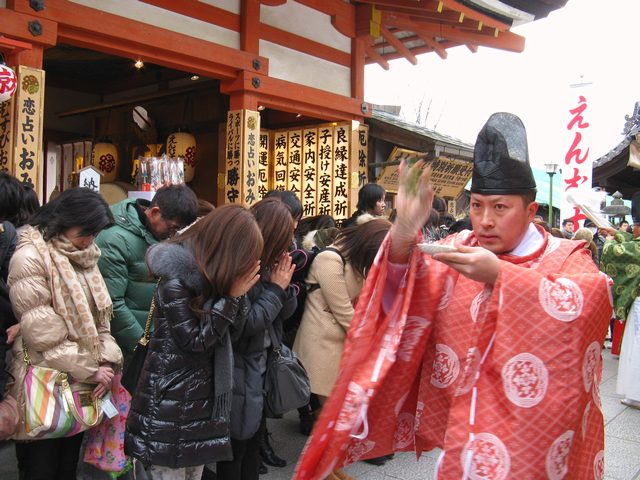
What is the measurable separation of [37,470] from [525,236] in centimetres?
304

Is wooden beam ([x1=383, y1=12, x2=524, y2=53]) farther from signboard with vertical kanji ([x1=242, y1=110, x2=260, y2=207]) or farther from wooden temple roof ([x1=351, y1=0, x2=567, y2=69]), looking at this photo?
signboard with vertical kanji ([x1=242, y1=110, x2=260, y2=207])

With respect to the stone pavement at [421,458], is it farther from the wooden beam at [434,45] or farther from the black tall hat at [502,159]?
the wooden beam at [434,45]

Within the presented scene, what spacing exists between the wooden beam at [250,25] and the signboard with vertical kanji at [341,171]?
215cm

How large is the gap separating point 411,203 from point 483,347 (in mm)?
524

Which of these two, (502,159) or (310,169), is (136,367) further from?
(310,169)

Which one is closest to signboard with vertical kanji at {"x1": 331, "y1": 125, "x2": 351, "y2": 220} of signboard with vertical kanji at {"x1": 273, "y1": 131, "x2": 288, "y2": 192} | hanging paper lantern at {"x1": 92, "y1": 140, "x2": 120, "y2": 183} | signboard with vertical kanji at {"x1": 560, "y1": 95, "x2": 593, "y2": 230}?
signboard with vertical kanji at {"x1": 273, "y1": 131, "x2": 288, "y2": 192}

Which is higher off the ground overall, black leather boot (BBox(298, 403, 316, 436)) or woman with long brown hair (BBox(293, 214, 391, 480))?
woman with long brown hair (BBox(293, 214, 391, 480))

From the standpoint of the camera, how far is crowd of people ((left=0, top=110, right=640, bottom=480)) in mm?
1742

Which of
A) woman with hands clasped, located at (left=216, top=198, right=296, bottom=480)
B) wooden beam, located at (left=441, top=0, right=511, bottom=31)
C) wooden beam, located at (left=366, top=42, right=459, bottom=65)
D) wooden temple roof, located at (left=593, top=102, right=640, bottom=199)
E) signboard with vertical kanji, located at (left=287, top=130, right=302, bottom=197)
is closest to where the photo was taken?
woman with hands clasped, located at (left=216, top=198, right=296, bottom=480)

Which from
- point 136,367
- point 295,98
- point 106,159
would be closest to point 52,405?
point 136,367

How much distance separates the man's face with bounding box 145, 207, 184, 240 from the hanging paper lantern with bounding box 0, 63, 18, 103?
1.79m

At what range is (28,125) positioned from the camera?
5.19 m

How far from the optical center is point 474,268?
178cm

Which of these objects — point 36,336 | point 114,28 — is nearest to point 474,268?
point 36,336
